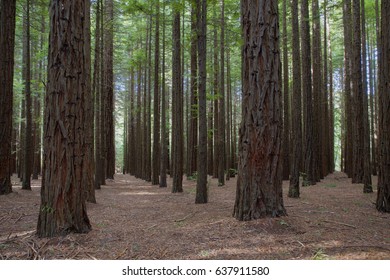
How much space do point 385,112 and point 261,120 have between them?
2975 mm

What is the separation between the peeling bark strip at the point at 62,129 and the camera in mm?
4281

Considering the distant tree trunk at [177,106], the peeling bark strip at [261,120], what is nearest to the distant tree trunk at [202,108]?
the distant tree trunk at [177,106]

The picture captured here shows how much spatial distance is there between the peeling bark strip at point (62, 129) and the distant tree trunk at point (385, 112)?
5.71 m

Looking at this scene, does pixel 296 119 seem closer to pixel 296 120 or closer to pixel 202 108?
pixel 296 120

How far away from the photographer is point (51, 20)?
4.37 m

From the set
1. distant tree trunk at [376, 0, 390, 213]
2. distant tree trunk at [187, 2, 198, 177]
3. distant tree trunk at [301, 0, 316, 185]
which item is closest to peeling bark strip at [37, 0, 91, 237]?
distant tree trunk at [376, 0, 390, 213]

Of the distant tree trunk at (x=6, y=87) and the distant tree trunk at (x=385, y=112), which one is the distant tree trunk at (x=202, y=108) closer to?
the distant tree trunk at (x=385, y=112)

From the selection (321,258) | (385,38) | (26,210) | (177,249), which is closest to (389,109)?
(385,38)

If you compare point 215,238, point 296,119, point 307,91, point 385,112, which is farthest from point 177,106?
point 215,238

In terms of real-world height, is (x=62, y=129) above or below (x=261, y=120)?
below

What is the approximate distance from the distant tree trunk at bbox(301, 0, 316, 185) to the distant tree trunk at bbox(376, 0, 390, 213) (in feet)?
11.9

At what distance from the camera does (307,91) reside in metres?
10.5

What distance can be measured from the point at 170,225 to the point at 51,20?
152 inches

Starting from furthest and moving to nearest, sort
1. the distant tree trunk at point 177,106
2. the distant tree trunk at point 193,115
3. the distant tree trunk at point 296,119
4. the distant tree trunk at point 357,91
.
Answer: the distant tree trunk at point 193,115 < the distant tree trunk at point 177,106 < the distant tree trunk at point 357,91 < the distant tree trunk at point 296,119
